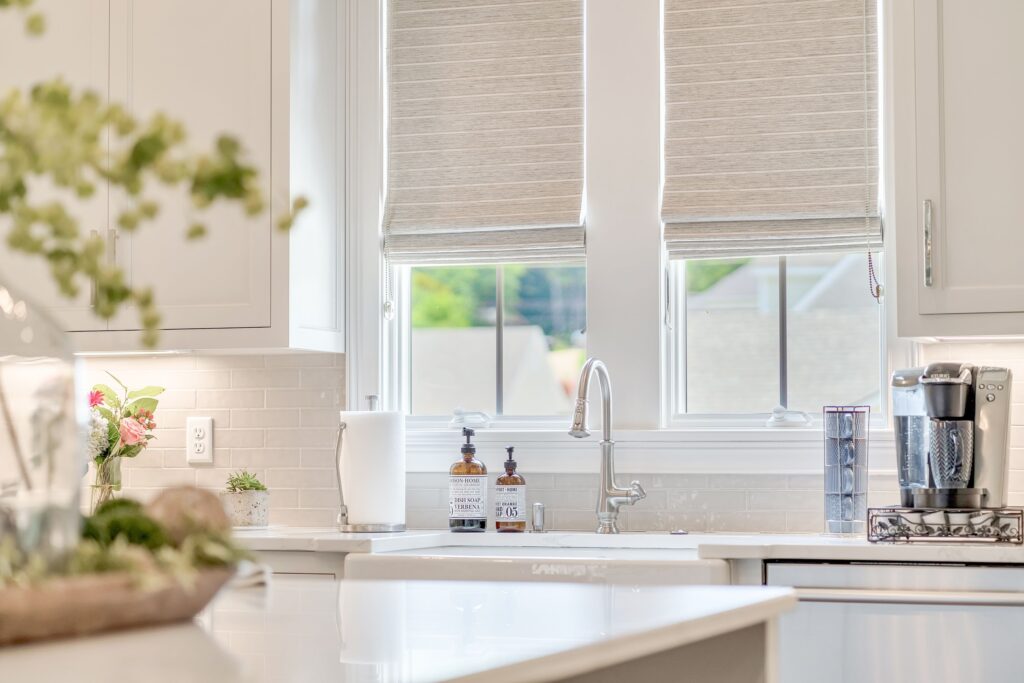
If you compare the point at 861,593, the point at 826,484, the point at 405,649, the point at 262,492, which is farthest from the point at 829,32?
the point at 405,649

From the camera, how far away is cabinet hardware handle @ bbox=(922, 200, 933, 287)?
309 cm

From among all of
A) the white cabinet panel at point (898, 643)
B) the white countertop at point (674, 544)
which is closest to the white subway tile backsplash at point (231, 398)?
the white countertop at point (674, 544)

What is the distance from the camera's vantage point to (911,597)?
2.72 meters

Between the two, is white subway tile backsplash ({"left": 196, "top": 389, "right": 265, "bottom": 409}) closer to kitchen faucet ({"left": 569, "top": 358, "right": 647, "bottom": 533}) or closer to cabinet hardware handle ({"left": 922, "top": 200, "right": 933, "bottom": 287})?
kitchen faucet ({"left": 569, "top": 358, "right": 647, "bottom": 533})

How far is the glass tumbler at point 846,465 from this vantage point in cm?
319

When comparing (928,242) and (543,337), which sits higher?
(928,242)

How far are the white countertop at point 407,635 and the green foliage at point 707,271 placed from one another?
6.31ft

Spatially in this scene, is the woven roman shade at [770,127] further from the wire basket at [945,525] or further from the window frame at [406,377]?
the wire basket at [945,525]

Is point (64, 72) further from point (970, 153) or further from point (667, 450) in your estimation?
point (970, 153)

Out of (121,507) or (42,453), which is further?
(121,507)

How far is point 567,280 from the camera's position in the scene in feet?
12.4

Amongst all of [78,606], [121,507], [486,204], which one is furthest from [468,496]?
[78,606]

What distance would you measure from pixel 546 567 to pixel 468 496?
67cm

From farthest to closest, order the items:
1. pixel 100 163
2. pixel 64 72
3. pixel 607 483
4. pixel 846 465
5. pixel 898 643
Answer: pixel 64 72, pixel 607 483, pixel 846 465, pixel 898 643, pixel 100 163
